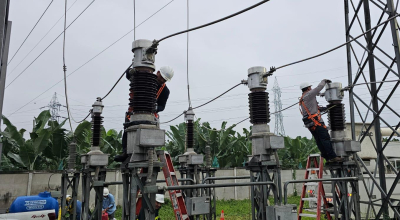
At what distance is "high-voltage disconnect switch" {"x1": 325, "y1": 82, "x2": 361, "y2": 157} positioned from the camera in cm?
554

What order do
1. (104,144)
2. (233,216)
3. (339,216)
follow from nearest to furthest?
(339,216) → (233,216) → (104,144)

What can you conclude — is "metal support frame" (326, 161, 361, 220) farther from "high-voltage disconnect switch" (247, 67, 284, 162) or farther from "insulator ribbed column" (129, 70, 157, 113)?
"insulator ribbed column" (129, 70, 157, 113)

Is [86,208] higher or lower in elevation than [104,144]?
lower

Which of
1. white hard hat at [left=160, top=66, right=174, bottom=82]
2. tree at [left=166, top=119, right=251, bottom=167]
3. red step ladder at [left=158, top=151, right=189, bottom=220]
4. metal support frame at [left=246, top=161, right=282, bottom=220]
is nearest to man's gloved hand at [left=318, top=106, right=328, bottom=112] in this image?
metal support frame at [left=246, top=161, right=282, bottom=220]

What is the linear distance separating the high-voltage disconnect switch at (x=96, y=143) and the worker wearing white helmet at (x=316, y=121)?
3.71 meters

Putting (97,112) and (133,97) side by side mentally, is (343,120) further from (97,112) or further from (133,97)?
(97,112)

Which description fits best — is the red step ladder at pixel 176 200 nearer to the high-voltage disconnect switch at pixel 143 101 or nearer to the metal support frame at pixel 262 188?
the metal support frame at pixel 262 188

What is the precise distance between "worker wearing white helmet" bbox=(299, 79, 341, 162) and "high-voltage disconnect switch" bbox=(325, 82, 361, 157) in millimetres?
143

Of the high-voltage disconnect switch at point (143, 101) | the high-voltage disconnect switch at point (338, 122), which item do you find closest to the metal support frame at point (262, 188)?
the high-voltage disconnect switch at point (143, 101)

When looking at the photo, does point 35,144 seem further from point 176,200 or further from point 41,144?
point 176,200

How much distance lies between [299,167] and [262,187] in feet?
54.0

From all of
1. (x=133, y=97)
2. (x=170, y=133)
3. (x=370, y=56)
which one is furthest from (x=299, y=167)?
(x=133, y=97)

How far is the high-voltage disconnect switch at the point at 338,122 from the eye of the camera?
18.2ft

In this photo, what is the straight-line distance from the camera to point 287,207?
3.66m
